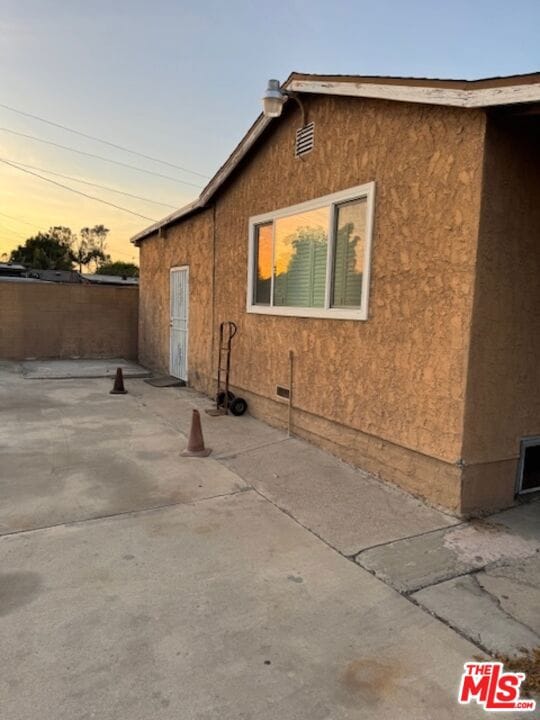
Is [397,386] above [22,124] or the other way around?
the other way around

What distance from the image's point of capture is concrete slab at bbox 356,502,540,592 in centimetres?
308

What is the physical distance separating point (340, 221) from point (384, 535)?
3.41m

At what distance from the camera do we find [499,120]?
3666 mm

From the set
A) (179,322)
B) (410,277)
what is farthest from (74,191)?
(410,277)

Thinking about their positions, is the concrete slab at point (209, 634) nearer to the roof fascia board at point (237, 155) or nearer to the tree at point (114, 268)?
the roof fascia board at point (237, 155)

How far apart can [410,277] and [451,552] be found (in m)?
2.34

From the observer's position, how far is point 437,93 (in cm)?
378

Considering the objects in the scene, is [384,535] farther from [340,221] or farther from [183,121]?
[183,121]

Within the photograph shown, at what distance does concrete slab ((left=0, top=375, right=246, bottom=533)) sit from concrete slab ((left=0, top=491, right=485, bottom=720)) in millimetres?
531

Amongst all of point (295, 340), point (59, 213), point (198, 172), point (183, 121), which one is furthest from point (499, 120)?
point (198, 172)

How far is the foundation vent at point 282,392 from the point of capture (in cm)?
632

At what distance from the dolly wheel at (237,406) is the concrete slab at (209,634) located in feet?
12.1

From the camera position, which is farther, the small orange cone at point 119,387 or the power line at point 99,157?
the power line at point 99,157

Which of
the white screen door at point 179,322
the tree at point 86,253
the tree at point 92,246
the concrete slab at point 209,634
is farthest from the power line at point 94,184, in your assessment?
the tree at point 92,246
